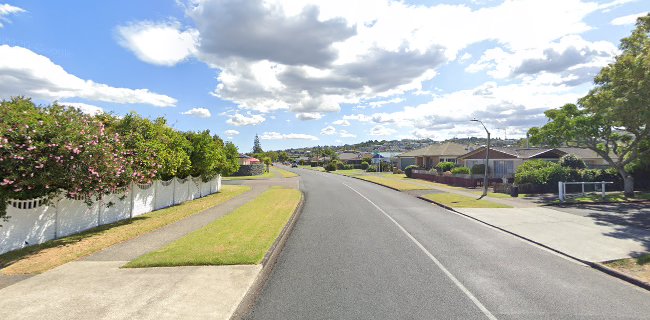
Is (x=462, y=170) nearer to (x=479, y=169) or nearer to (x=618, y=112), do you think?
(x=479, y=169)

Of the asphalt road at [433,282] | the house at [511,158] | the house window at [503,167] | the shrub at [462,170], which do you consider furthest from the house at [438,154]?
the asphalt road at [433,282]

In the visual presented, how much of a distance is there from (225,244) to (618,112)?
2322 centimetres

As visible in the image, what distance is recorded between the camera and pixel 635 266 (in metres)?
8.88

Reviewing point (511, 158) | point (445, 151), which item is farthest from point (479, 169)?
point (445, 151)

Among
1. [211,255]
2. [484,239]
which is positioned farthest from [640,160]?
[211,255]

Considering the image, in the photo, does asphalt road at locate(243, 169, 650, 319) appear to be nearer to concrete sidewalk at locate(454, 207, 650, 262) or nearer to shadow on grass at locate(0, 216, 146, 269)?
concrete sidewalk at locate(454, 207, 650, 262)

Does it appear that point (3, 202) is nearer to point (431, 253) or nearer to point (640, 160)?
point (431, 253)

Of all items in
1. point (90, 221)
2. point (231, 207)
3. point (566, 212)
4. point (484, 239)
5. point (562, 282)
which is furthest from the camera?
point (231, 207)

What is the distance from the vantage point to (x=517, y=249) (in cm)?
1092

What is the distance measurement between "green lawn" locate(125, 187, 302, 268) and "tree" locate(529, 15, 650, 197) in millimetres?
Result: 19931

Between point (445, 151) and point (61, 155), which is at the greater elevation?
point (445, 151)

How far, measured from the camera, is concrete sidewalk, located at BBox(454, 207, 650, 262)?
1045 centimetres

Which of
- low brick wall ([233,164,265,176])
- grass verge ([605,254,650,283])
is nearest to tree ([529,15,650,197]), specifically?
grass verge ([605,254,650,283])

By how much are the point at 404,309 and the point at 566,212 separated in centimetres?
1632
